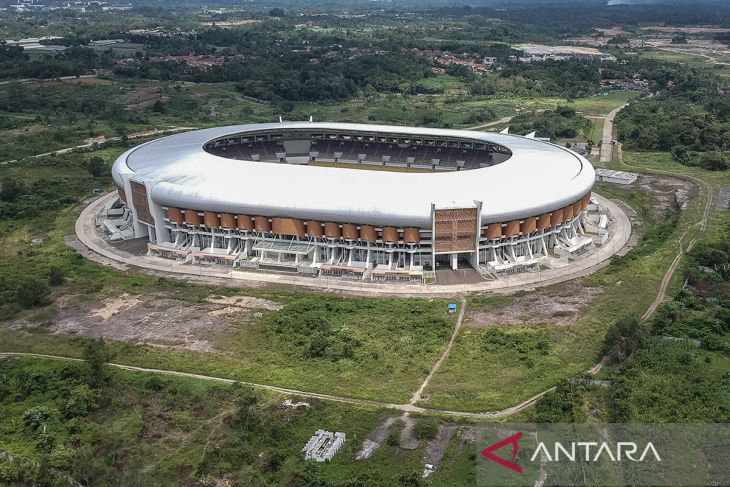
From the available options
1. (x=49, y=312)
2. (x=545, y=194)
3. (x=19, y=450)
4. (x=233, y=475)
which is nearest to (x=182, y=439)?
(x=233, y=475)

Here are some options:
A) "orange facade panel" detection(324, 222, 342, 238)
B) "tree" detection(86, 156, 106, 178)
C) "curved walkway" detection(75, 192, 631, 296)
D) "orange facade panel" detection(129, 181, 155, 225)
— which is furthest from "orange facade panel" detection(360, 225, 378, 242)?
"tree" detection(86, 156, 106, 178)

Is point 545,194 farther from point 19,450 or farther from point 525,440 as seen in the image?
point 19,450

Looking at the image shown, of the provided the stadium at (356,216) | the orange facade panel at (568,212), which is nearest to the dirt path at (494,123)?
the stadium at (356,216)

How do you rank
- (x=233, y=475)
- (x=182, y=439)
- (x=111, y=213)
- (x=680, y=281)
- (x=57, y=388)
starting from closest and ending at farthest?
(x=233, y=475)
(x=182, y=439)
(x=57, y=388)
(x=680, y=281)
(x=111, y=213)

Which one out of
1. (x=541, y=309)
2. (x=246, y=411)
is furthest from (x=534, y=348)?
(x=246, y=411)

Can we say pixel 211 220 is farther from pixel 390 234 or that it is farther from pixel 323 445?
pixel 323 445

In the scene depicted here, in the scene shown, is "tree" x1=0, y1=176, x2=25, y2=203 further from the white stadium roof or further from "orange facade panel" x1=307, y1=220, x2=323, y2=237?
"orange facade panel" x1=307, y1=220, x2=323, y2=237
